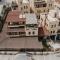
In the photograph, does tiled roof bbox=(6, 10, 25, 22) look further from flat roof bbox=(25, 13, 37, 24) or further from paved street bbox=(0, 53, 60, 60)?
paved street bbox=(0, 53, 60, 60)

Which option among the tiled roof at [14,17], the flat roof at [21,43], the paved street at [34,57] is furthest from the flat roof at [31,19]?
the paved street at [34,57]

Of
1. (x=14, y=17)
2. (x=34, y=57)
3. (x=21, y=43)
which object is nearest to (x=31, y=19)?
(x=14, y=17)

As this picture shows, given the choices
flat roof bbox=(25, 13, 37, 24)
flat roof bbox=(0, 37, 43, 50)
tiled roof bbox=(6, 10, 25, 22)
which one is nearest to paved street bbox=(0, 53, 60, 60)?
flat roof bbox=(0, 37, 43, 50)

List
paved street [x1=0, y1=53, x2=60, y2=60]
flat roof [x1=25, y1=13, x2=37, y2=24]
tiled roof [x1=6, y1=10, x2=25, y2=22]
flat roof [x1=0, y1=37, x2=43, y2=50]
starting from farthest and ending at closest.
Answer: tiled roof [x1=6, y1=10, x2=25, y2=22] → flat roof [x1=25, y1=13, x2=37, y2=24] → flat roof [x1=0, y1=37, x2=43, y2=50] → paved street [x1=0, y1=53, x2=60, y2=60]

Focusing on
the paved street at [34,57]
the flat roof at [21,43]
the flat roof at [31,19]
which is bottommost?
the paved street at [34,57]

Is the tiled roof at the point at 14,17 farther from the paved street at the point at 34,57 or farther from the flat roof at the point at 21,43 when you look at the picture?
the paved street at the point at 34,57

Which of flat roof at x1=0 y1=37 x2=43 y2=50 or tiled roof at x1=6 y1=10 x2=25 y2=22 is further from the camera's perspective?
tiled roof at x1=6 y1=10 x2=25 y2=22

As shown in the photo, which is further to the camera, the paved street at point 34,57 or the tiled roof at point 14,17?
the tiled roof at point 14,17

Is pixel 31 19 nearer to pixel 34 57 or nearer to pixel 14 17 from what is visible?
pixel 14 17

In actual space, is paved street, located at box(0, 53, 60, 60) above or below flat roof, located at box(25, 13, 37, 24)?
below

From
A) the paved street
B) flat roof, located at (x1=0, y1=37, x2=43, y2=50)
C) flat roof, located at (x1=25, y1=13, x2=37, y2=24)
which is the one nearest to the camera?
the paved street

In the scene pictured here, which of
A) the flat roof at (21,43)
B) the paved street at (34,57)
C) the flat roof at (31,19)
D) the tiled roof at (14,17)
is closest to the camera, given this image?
the paved street at (34,57)

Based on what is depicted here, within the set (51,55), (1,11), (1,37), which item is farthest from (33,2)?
(51,55)
